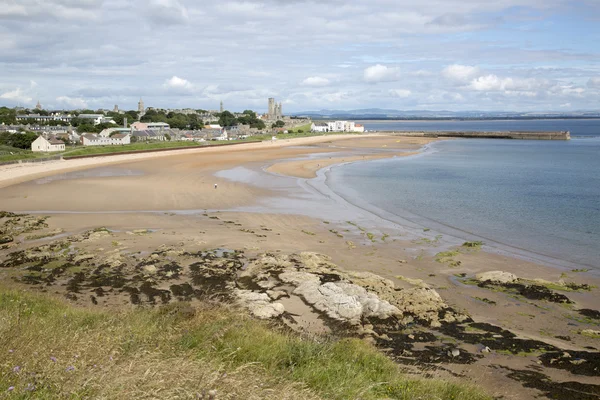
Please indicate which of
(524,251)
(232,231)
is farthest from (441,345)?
(232,231)

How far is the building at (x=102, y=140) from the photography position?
6975cm

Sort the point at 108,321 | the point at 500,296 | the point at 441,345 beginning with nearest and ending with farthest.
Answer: the point at 108,321 → the point at 441,345 → the point at 500,296

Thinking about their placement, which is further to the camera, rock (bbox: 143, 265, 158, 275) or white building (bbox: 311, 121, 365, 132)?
white building (bbox: 311, 121, 365, 132)

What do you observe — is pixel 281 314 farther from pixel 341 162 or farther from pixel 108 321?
pixel 341 162

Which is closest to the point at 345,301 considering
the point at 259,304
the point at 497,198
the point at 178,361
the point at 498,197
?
the point at 259,304

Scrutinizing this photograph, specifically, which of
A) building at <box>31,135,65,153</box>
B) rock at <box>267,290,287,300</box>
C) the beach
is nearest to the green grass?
building at <box>31,135,65,153</box>

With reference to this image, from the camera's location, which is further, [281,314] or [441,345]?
[281,314]

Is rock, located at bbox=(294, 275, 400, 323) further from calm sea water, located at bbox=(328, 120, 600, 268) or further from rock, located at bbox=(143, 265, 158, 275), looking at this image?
calm sea water, located at bbox=(328, 120, 600, 268)

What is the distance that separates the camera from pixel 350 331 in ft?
32.8

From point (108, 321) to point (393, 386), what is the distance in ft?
13.7

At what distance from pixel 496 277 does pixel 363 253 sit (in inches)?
161

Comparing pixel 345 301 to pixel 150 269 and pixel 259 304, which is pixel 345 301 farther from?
pixel 150 269

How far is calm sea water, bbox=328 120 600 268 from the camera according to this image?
19203 mm

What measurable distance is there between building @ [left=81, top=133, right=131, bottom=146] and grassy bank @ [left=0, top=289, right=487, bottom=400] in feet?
216
